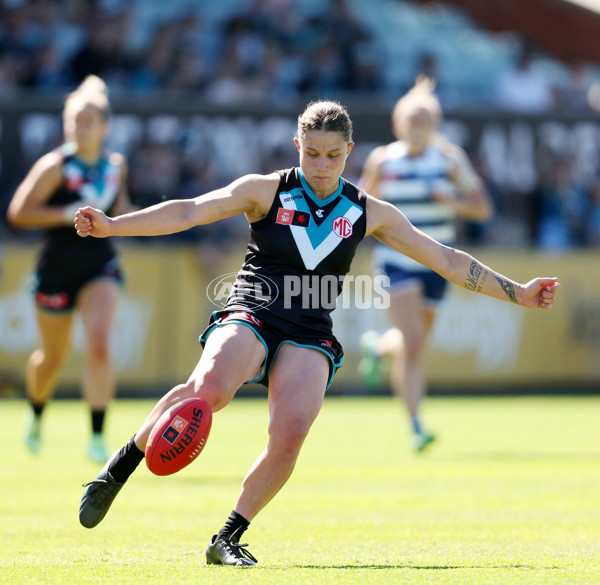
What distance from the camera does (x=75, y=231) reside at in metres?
8.88

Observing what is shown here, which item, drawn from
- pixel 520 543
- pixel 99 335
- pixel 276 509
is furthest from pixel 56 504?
pixel 520 543

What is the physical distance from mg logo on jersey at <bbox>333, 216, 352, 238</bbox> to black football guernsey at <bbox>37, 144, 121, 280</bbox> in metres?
3.93

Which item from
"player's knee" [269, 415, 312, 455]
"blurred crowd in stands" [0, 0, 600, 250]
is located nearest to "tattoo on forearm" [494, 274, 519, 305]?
"player's knee" [269, 415, 312, 455]

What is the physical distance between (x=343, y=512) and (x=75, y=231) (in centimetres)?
349

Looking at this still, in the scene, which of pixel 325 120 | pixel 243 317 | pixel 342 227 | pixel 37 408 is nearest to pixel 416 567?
pixel 243 317

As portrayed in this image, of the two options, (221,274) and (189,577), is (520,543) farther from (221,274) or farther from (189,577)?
(221,274)

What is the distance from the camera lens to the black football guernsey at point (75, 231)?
29.1ft

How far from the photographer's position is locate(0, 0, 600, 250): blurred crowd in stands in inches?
620

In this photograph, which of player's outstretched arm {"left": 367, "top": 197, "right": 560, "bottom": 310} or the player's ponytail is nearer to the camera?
player's outstretched arm {"left": 367, "top": 197, "right": 560, "bottom": 310}

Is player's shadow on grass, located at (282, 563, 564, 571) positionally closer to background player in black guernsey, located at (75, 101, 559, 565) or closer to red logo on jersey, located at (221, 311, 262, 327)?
background player in black guernsey, located at (75, 101, 559, 565)

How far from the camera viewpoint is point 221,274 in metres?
14.6

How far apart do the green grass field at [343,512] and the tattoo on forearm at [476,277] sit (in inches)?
47.4

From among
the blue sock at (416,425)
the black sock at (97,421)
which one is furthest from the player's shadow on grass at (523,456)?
the black sock at (97,421)

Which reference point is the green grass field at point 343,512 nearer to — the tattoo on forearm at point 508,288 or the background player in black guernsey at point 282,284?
the background player in black guernsey at point 282,284
